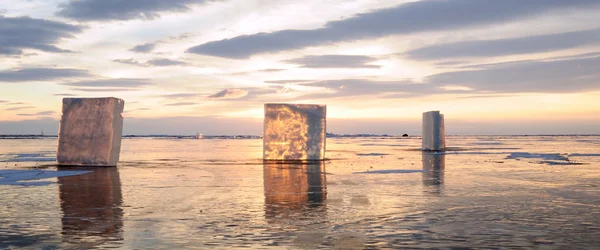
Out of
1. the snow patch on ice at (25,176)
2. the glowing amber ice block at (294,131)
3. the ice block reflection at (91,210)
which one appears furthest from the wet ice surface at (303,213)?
the glowing amber ice block at (294,131)

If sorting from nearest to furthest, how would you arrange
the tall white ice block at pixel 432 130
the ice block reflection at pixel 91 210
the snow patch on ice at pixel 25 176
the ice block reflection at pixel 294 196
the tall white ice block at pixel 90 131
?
1. the ice block reflection at pixel 91 210
2. the ice block reflection at pixel 294 196
3. the snow patch on ice at pixel 25 176
4. the tall white ice block at pixel 90 131
5. the tall white ice block at pixel 432 130

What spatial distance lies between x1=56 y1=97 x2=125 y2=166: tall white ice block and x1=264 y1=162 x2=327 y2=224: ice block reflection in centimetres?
781

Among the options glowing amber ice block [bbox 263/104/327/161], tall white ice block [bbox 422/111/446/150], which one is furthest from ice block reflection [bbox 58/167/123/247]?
tall white ice block [bbox 422/111/446/150]

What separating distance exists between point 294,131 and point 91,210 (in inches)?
700

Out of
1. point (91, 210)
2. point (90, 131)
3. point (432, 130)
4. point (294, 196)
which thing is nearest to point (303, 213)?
point (294, 196)

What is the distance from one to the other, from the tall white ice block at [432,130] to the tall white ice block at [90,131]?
26.3 m

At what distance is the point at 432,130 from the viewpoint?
45.0m

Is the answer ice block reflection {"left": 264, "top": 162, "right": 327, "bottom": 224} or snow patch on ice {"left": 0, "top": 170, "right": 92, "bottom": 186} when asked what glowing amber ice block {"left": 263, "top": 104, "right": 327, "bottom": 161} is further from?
snow patch on ice {"left": 0, "top": 170, "right": 92, "bottom": 186}

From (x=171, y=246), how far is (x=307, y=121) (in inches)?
827

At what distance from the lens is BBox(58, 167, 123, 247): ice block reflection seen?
843cm

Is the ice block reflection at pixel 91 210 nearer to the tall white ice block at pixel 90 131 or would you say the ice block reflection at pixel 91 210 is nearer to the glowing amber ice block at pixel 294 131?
the tall white ice block at pixel 90 131

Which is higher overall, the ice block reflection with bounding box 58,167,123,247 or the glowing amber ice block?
the glowing amber ice block

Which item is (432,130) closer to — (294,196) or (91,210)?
(294,196)

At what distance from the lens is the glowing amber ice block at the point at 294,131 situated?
28422 millimetres
